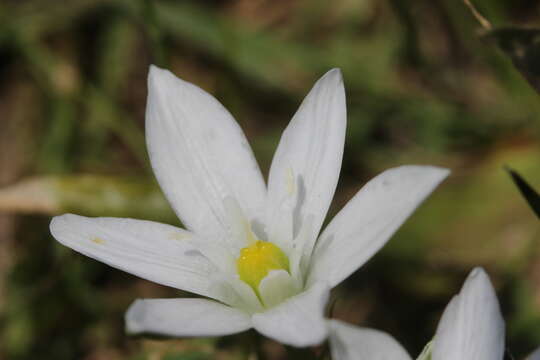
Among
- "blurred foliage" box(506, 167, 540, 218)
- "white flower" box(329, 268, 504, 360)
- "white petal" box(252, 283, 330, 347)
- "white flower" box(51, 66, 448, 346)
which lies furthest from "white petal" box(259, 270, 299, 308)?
"blurred foliage" box(506, 167, 540, 218)

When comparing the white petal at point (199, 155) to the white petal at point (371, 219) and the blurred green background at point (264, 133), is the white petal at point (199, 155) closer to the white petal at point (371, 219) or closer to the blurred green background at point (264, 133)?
the white petal at point (371, 219)

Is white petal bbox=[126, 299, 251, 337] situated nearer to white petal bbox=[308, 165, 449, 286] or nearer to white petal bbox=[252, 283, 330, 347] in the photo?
white petal bbox=[252, 283, 330, 347]

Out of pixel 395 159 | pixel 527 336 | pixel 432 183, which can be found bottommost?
pixel 527 336

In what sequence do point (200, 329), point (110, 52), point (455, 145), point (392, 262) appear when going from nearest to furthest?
point (200, 329) < point (392, 262) < point (455, 145) < point (110, 52)

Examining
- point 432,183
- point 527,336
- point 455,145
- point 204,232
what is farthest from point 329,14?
point 432,183

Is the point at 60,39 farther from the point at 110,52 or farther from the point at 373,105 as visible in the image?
the point at 373,105

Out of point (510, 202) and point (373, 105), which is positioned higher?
point (373, 105)

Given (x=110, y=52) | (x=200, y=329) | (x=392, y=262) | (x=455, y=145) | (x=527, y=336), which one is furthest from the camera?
(x=110, y=52)

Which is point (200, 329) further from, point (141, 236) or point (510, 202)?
point (510, 202)

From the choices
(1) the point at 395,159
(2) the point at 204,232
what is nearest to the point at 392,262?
(1) the point at 395,159

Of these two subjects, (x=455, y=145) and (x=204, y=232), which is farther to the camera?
(x=455, y=145)
